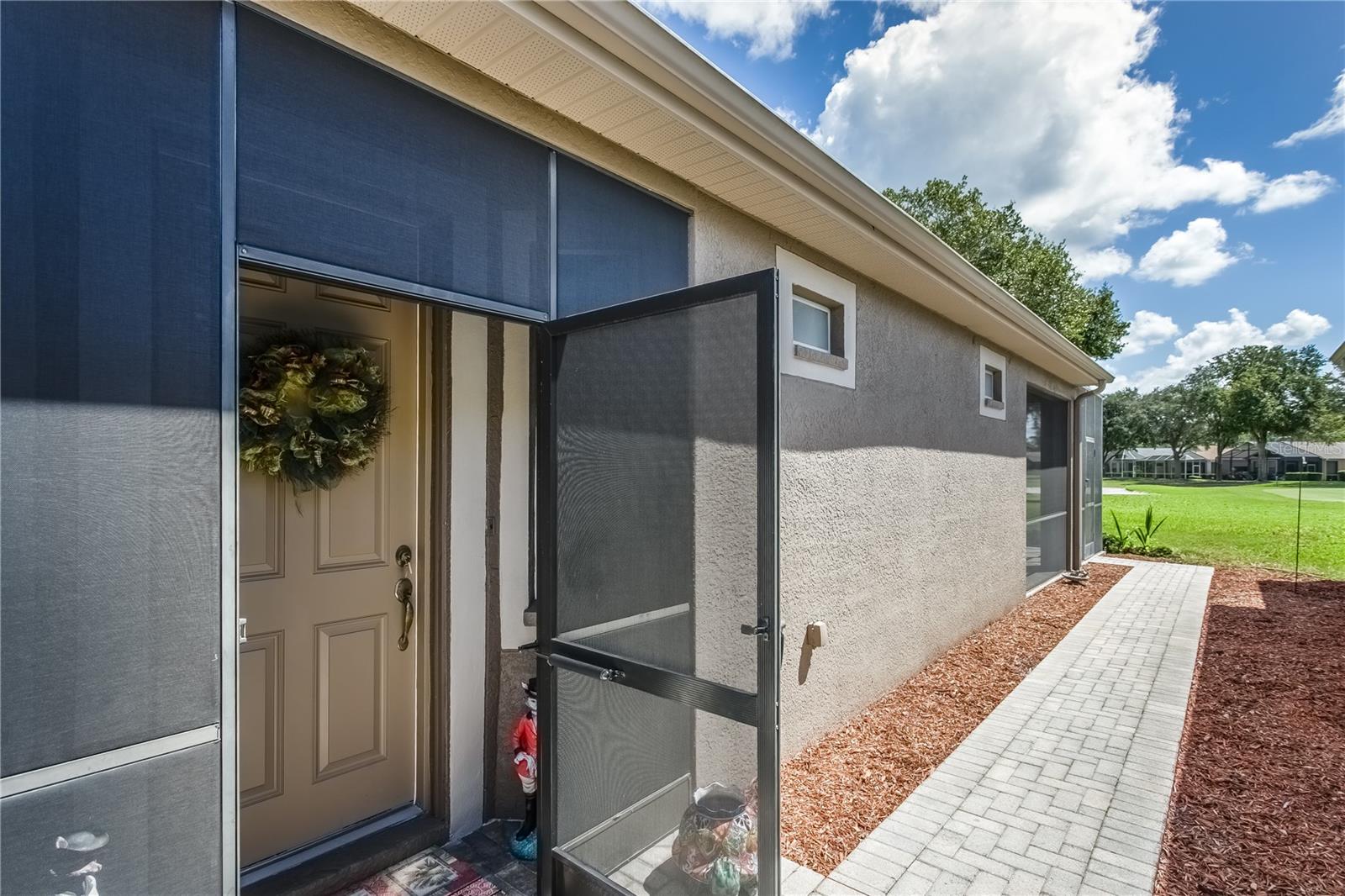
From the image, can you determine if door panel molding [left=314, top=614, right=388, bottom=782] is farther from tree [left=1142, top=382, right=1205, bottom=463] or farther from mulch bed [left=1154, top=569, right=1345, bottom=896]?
tree [left=1142, top=382, right=1205, bottom=463]

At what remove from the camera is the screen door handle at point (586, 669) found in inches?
88.8

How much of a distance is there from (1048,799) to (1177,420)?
69.8m

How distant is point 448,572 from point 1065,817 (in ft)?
10.7

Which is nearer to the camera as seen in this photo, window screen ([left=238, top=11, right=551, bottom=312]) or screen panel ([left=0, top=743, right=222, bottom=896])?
screen panel ([left=0, top=743, right=222, bottom=896])

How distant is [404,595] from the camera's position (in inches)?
118

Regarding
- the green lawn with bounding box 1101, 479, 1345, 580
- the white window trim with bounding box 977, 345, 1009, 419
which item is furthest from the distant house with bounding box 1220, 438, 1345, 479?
the white window trim with bounding box 977, 345, 1009, 419

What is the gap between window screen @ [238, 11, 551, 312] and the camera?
66.2 inches

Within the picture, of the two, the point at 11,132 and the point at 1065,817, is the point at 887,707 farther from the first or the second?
the point at 11,132

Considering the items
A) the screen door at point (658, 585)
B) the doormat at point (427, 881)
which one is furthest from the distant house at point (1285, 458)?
the doormat at point (427, 881)

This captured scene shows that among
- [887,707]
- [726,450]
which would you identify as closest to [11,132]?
[726,450]

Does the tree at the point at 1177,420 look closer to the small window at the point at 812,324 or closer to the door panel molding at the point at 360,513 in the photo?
the small window at the point at 812,324

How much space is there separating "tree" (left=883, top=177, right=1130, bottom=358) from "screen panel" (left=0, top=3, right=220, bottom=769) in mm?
21157

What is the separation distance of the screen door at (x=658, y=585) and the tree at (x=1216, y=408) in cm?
5634

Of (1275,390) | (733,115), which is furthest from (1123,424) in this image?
(733,115)
